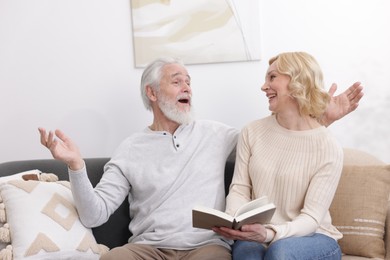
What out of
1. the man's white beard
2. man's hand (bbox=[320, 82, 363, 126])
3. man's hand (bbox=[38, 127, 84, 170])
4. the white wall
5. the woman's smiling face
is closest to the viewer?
man's hand (bbox=[38, 127, 84, 170])

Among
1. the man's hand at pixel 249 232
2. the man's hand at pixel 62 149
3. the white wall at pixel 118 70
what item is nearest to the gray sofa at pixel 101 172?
the white wall at pixel 118 70

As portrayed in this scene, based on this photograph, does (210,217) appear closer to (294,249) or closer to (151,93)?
(294,249)

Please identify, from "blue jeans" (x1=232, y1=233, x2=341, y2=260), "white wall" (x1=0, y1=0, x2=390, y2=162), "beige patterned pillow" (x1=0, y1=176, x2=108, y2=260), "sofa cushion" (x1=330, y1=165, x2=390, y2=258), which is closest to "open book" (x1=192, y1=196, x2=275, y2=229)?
"blue jeans" (x1=232, y1=233, x2=341, y2=260)

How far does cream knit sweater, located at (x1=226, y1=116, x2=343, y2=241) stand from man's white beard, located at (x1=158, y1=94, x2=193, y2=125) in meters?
0.29

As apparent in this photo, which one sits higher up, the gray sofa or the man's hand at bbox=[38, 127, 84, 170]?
the man's hand at bbox=[38, 127, 84, 170]

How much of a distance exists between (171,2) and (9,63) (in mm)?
981

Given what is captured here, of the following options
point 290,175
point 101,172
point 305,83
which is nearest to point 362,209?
point 290,175

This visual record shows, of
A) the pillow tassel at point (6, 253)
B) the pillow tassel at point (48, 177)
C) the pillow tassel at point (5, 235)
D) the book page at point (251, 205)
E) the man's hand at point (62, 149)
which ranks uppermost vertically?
the man's hand at point (62, 149)

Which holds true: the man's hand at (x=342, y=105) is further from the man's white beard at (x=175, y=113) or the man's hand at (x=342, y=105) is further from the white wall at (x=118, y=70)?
the man's white beard at (x=175, y=113)

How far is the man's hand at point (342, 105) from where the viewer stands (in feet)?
7.14

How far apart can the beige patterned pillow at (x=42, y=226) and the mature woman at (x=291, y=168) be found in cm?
63

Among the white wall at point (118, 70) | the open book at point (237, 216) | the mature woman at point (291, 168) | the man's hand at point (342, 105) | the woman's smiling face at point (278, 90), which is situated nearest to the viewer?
the open book at point (237, 216)

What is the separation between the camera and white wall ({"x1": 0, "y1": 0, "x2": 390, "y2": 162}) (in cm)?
257

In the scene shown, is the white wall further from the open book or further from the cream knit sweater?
the open book
